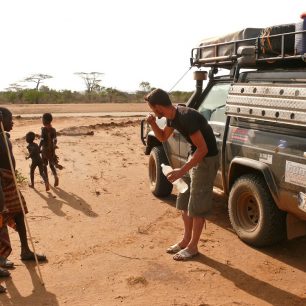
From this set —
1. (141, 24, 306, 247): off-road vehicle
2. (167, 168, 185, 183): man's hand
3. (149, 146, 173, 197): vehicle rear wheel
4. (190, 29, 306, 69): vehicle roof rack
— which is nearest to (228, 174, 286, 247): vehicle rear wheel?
(141, 24, 306, 247): off-road vehicle

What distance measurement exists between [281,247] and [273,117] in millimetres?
1608

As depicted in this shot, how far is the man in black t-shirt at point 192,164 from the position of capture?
4.33 m

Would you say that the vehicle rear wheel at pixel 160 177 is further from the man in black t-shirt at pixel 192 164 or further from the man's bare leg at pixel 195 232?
the man's bare leg at pixel 195 232

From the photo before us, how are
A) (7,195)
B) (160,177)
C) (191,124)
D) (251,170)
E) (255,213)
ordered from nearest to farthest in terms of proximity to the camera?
(191,124), (7,195), (251,170), (255,213), (160,177)

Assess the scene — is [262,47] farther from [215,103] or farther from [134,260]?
[134,260]

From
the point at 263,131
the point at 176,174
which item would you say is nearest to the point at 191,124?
the point at 176,174

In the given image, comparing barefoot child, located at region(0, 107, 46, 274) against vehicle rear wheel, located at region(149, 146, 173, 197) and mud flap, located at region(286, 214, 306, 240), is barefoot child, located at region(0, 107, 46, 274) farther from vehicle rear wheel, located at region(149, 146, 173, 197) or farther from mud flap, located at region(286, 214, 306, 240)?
vehicle rear wheel, located at region(149, 146, 173, 197)

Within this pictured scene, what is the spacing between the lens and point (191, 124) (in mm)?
4305

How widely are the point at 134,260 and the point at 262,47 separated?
8.63 feet

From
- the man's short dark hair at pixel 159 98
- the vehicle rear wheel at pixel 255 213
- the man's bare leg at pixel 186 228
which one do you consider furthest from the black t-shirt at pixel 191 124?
the man's bare leg at pixel 186 228

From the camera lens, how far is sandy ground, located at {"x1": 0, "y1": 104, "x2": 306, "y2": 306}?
395 centimetres

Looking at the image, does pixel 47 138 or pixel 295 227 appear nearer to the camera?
pixel 295 227

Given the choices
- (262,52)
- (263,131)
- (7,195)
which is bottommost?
(7,195)

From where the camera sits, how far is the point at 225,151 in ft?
17.3
